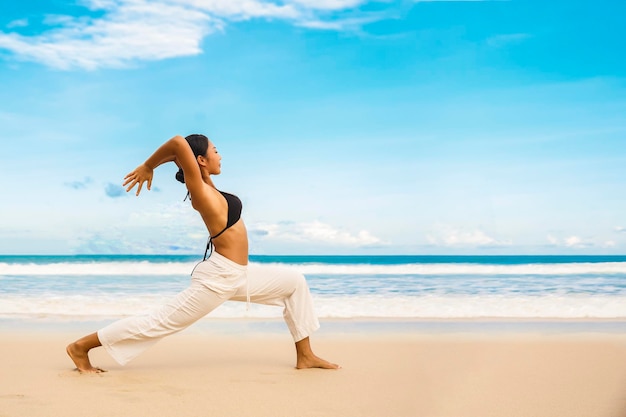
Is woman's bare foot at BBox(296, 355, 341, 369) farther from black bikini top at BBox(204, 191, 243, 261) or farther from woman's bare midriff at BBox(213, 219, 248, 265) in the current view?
black bikini top at BBox(204, 191, 243, 261)

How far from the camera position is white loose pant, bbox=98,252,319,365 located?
3.94 metres

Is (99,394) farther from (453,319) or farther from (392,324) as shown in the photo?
(453,319)

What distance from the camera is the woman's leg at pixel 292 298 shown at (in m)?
4.12

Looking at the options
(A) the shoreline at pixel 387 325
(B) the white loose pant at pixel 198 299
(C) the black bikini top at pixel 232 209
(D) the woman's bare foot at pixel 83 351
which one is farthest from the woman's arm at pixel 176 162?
(A) the shoreline at pixel 387 325

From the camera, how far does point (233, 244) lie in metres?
4.01

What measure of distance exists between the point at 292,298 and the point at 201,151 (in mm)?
1140

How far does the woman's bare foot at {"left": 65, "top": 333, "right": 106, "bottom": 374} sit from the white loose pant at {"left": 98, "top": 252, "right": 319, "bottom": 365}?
0.29 ft

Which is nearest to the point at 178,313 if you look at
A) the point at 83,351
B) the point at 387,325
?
the point at 83,351

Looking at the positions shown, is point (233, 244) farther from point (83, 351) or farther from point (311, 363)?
point (83, 351)

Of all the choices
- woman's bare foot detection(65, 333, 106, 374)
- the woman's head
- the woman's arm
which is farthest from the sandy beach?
the woman's head

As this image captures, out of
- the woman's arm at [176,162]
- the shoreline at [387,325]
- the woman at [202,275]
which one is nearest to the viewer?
the woman's arm at [176,162]

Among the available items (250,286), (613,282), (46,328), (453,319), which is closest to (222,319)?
(46,328)

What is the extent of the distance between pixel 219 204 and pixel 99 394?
4.29 feet

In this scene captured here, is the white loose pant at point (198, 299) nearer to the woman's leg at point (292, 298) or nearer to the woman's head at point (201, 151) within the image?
the woman's leg at point (292, 298)
